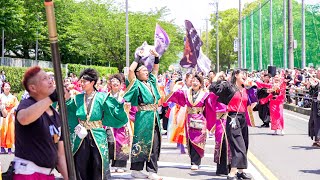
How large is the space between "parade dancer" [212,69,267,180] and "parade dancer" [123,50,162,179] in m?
1.00

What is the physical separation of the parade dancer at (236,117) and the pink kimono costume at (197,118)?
0.88 meters

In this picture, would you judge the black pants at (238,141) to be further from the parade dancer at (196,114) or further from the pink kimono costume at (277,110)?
the pink kimono costume at (277,110)

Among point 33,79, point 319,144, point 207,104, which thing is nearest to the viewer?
point 33,79

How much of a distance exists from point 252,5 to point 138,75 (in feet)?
309

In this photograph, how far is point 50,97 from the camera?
4164 mm

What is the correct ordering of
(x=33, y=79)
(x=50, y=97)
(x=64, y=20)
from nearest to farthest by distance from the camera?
1. (x=50, y=97)
2. (x=33, y=79)
3. (x=64, y=20)

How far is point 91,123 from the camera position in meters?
7.07

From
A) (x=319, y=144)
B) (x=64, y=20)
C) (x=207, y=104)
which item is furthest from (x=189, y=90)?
(x=64, y=20)

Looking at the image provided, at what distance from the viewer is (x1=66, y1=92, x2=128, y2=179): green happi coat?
7.02 m

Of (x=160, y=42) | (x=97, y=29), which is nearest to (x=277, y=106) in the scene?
(x=160, y=42)

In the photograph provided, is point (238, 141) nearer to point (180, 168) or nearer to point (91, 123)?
point (180, 168)

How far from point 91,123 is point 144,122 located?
2.14 m

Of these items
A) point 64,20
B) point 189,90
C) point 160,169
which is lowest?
point 160,169

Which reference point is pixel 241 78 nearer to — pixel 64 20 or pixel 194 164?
pixel 194 164
